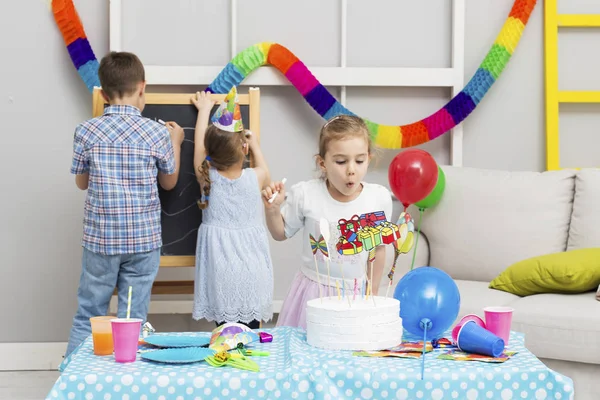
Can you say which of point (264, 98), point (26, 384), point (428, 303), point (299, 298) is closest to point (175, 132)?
point (264, 98)

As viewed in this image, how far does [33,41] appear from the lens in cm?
323

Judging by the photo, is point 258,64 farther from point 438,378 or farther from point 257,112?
point 438,378

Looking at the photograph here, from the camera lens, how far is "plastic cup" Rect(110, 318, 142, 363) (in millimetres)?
1489

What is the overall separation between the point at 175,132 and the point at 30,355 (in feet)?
3.97

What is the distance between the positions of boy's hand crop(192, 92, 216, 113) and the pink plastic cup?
1.55 metres

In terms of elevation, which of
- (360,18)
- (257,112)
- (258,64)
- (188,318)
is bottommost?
(188,318)

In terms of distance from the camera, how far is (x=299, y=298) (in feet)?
7.30

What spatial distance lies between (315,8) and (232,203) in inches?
41.2

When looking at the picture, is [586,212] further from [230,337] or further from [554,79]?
[230,337]

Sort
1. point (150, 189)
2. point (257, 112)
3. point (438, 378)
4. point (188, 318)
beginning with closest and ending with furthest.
A: point (438, 378)
point (150, 189)
point (257, 112)
point (188, 318)

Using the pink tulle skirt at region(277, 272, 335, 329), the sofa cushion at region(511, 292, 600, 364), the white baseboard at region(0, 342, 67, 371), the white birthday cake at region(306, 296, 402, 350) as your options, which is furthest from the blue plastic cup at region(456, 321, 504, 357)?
the white baseboard at region(0, 342, 67, 371)

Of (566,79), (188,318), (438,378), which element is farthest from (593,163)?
(438,378)

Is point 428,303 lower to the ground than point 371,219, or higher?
lower

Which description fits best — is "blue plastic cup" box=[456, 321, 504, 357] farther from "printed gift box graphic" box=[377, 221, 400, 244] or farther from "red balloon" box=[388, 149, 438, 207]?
"red balloon" box=[388, 149, 438, 207]
